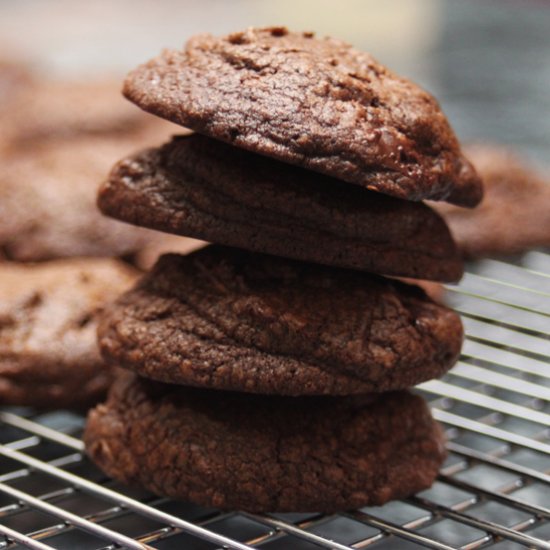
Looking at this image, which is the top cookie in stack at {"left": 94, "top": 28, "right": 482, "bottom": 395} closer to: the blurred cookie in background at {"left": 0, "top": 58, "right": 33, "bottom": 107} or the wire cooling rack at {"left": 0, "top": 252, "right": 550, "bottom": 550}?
the wire cooling rack at {"left": 0, "top": 252, "right": 550, "bottom": 550}

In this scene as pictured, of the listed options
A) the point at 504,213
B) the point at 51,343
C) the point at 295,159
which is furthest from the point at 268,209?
the point at 504,213

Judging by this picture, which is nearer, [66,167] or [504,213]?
[66,167]

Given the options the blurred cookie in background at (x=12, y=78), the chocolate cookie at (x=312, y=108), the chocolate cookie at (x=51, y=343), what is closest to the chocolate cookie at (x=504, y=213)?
the chocolate cookie at (x=51, y=343)

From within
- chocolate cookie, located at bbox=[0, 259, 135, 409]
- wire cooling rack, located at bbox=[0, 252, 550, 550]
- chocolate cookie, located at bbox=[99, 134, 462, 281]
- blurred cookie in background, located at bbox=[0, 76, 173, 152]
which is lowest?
wire cooling rack, located at bbox=[0, 252, 550, 550]

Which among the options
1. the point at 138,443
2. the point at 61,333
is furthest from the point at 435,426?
the point at 61,333

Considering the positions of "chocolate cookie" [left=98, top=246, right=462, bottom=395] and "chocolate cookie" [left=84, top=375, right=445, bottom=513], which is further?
"chocolate cookie" [left=84, top=375, right=445, bottom=513]

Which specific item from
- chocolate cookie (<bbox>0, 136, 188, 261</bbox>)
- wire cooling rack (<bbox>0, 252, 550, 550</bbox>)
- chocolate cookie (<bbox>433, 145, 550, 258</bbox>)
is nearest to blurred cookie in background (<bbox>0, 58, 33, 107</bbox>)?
chocolate cookie (<bbox>0, 136, 188, 261</bbox>)

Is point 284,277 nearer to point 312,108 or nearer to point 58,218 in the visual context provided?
point 312,108
